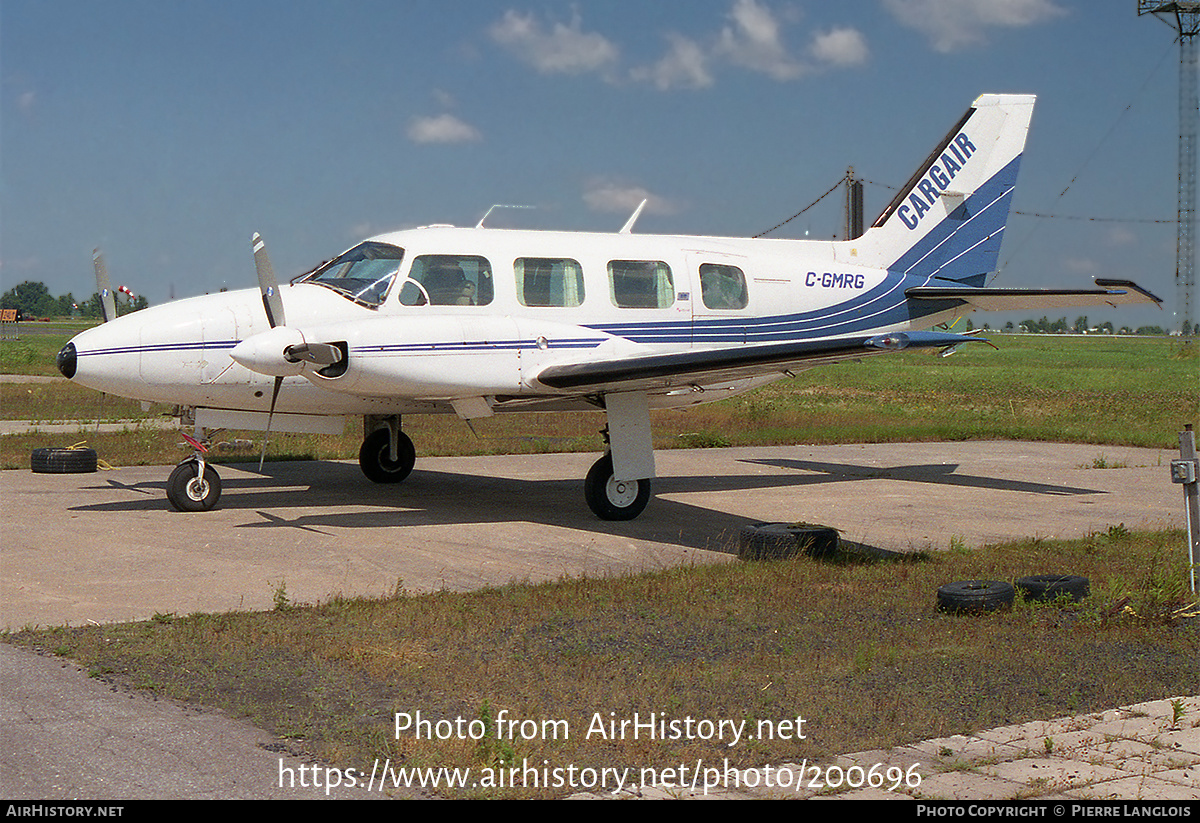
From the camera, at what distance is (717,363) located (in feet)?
39.4

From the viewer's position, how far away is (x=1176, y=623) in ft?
27.7

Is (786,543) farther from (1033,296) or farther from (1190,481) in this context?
(1033,296)

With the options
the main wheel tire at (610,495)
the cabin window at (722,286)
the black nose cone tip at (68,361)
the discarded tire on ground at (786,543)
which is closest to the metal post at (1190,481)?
the discarded tire on ground at (786,543)

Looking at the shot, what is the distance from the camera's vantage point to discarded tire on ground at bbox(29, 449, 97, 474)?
16.1 m

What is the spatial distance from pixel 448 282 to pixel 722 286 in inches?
155

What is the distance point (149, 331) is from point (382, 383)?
2.76 m

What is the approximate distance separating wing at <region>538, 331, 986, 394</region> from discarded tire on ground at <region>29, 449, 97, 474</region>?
7831mm

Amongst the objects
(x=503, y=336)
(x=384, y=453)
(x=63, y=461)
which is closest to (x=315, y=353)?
(x=503, y=336)

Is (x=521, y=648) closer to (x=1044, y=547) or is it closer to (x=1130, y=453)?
(x=1044, y=547)

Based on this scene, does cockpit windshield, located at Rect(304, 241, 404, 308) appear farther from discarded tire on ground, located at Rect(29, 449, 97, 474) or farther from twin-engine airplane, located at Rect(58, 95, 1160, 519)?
discarded tire on ground, located at Rect(29, 449, 97, 474)

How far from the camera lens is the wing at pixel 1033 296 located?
43.2 feet

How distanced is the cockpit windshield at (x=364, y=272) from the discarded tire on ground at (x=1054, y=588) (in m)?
7.47

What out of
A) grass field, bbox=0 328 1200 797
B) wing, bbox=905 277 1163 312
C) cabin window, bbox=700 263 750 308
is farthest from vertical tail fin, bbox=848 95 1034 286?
grass field, bbox=0 328 1200 797

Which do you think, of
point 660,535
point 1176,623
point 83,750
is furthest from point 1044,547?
point 83,750
